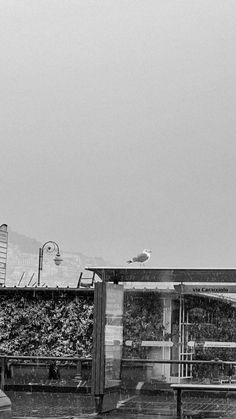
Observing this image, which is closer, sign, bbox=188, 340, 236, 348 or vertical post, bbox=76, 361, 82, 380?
sign, bbox=188, 340, 236, 348

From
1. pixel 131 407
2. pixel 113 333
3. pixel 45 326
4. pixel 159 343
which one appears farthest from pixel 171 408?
pixel 45 326

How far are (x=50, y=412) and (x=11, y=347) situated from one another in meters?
7.45

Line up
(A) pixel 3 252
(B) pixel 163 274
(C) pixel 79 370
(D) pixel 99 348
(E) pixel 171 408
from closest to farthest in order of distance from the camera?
(D) pixel 99 348 → (B) pixel 163 274 → (E) pixel 171 408 → (C) pixel 79 370 → (A) pixel 3 252

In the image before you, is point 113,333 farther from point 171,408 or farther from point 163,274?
point 171,408

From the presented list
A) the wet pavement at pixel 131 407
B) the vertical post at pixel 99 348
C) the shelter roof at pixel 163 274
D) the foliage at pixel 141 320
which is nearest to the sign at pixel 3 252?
the wet pavement at pixel 131 407

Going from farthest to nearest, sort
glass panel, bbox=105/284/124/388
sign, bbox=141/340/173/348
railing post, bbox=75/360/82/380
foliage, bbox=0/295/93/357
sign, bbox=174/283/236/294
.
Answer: foliage, bbox=0/295/93/357 → railing post, bbox=75/360/82/380 → sign, bbox=141/340/173/348 → sign, bbox=174/283/236/294 → glass panel, bbox=105/284/124/388

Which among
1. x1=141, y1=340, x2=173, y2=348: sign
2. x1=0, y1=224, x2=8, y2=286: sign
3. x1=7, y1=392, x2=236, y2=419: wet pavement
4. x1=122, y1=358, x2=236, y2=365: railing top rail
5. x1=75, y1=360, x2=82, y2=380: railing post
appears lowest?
x1=7, y1=392, x2=236, y2=419: wet pavement

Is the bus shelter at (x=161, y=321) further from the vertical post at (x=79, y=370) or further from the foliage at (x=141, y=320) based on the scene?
the vertical post at (x=79, y=370)

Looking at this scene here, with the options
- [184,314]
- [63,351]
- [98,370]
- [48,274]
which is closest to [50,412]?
[98,370]

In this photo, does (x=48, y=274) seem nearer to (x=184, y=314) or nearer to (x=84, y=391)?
(x=84, y=391)

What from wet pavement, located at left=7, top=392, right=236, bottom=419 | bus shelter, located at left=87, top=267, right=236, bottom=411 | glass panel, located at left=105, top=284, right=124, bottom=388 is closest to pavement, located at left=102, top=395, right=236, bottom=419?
wet pavement, located at left=7, top=392, right=236, bottom=419

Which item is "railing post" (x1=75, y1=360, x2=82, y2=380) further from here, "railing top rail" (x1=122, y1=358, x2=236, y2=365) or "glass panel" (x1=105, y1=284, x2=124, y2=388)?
"glass panel" (x1=105, y1=284, x2=124, y2=388)

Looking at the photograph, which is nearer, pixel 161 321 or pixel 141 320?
pixel 141 320

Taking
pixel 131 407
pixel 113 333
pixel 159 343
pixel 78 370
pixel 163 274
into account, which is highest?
pixel 163 274
